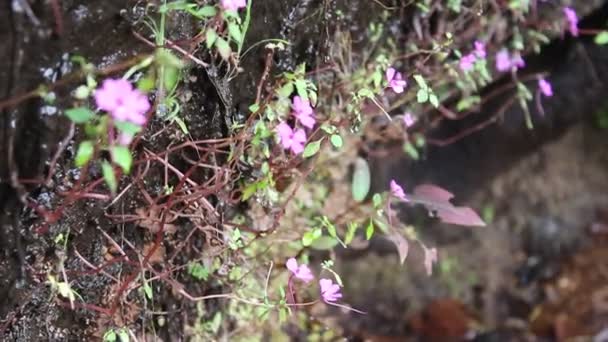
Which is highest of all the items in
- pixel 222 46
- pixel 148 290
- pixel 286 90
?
pixel 222 46

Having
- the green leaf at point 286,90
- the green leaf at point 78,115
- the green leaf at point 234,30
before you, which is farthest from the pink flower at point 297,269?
the green leaf at point 78,115

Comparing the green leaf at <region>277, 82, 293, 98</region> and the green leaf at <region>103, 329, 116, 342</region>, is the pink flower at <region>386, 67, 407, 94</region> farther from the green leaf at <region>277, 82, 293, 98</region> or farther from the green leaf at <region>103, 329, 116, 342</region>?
the green leaf at <region>103, 329, 116, 342</region>

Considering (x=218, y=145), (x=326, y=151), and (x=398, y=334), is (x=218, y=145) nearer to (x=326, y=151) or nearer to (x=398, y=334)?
(x=326, y=151)

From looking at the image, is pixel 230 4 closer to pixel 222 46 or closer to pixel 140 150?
pixel 222 46

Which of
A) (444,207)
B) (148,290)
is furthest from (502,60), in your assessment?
(148,290)

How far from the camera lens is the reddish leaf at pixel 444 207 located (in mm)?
1312

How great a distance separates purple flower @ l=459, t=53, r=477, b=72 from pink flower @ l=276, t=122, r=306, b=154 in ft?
1.49

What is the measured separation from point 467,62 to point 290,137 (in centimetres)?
49

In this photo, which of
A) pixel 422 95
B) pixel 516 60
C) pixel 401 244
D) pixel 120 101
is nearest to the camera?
pixel 120 101

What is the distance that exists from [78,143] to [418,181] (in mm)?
1387

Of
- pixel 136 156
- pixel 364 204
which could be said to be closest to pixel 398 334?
pixel 364 204

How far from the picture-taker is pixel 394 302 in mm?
2508

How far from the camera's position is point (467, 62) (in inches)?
54.2

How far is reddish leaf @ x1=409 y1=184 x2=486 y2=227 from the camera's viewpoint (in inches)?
51.6
